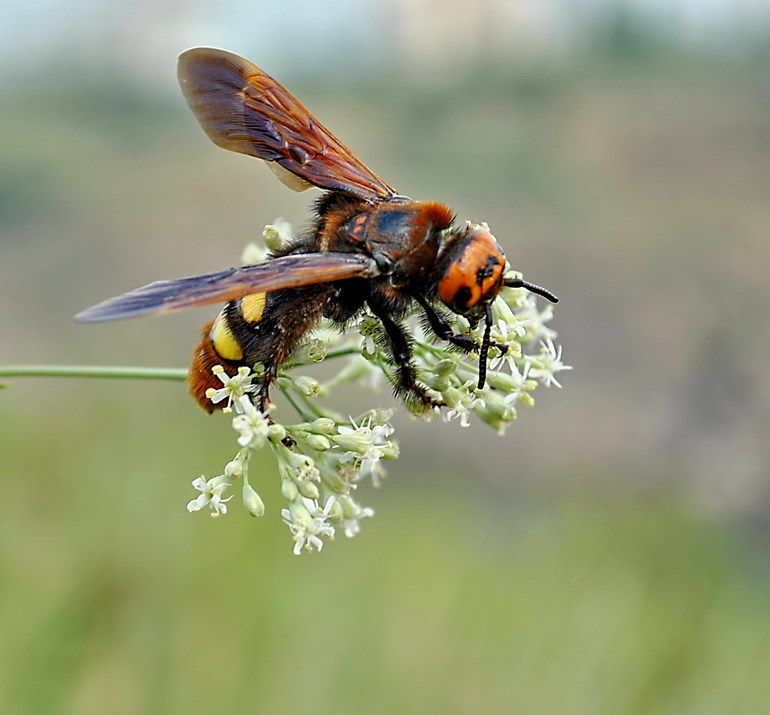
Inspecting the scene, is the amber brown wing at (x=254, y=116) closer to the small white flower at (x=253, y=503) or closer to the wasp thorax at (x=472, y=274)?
the wasp thorax at (x=472, y=274)

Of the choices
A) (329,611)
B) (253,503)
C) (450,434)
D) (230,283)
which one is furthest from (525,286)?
(450,434)

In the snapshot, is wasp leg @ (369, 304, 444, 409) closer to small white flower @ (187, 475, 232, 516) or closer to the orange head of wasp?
the orange head of wasp

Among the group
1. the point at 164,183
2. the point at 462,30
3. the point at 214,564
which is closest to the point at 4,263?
the point at 164,183

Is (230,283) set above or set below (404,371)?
above

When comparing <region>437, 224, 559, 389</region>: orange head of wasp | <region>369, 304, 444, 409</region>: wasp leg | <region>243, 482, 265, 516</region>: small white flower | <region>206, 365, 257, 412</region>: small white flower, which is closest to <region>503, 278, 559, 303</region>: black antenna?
<region>437, 224, 559, 389</region>: orange head of wasp

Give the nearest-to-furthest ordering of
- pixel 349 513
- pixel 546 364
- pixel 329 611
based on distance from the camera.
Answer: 1. pixel 349 513
2. pixel 546 364
3. pixel 329 611

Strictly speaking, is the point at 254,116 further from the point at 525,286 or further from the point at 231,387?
the point at 525,286
